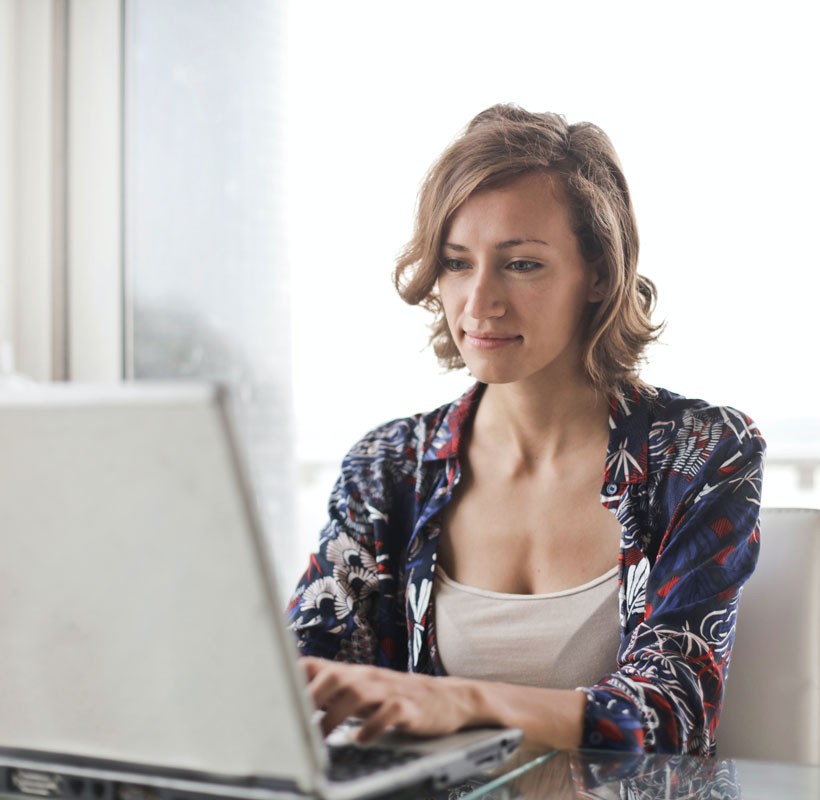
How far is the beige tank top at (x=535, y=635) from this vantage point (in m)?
1.38

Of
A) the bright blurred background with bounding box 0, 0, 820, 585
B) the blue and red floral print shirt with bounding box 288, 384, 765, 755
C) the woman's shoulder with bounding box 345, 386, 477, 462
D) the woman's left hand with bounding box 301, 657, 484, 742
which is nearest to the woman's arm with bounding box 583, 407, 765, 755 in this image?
the blue and red floral print shirt with bounding box 288, 384, 765, 755

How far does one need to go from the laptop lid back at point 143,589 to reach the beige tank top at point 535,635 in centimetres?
77

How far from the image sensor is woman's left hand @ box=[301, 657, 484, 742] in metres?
0.84

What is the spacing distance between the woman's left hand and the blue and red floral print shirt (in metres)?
0.21

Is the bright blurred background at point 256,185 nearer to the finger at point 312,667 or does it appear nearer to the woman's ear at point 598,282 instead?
the woman's ear at point 598,282

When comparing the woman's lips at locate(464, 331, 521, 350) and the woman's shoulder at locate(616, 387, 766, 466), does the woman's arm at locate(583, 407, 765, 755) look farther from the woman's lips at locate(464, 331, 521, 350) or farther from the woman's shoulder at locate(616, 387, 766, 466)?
the woman's lips at locate(464, 331, 521, 350)

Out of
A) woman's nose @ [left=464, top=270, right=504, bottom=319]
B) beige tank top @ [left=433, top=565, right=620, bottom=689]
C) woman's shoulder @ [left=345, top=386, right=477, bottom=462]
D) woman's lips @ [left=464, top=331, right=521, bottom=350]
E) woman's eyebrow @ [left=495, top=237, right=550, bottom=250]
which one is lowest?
beige tank top @ [left=433, top=565, right=620, bottom=689]

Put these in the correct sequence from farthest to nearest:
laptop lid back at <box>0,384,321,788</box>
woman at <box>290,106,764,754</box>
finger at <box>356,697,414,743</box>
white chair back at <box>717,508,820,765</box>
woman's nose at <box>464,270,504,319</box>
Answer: woman's nose at <box>464,270,504,319</box> → woman at <box>290,106,764,754</box> → white chair back at <box>717,508,820,765</box> → finger at <box>356,697,414,743</box> → laptop lid back at <box>0,384,321,788</box>

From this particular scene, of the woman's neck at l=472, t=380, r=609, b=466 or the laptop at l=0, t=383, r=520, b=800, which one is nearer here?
the laptop at l=0, t=383, r=520, b=800

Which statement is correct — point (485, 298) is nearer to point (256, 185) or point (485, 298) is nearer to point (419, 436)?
point (419, 436)

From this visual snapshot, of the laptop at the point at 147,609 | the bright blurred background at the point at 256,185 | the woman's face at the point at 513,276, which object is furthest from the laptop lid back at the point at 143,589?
the bright blurred background at the point at 256,185

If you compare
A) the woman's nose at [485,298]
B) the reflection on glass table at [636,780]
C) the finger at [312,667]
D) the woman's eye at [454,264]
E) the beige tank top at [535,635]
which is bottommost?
the beige tank top at [535,635]

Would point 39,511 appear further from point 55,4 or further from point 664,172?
point 55,4

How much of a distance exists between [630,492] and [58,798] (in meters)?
0.86
